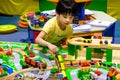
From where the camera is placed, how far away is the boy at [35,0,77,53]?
4.58ft

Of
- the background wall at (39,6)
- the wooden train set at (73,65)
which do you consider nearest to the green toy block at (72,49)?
the wooden train set at (73,65)

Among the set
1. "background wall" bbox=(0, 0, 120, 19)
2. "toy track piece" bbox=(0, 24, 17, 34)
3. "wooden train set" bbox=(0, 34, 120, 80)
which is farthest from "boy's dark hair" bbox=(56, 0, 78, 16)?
"background wall" bbox=(0, 0, 120, 19)

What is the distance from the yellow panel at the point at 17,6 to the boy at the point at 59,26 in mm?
2157

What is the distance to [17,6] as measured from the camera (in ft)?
12.4

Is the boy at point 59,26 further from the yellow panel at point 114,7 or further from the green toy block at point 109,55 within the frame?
the yellow panel at point 114,7

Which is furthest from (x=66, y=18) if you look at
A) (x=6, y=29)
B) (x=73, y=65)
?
(x=6, y=29)

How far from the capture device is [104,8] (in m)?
3.56

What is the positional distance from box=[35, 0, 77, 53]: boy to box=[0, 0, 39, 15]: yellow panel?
216 centimetres

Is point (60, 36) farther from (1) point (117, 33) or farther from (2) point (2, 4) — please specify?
(2) point (2, 4)

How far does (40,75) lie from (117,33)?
78.8 inches

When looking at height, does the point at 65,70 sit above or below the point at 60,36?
below

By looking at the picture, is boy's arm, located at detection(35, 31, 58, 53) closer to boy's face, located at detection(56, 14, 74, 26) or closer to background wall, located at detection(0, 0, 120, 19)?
boy's face, located at detection(56, 14, 74, 26)

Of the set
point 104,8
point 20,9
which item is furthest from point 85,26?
point 20,9

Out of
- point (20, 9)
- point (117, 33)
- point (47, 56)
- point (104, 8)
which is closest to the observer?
point (47, 56)
